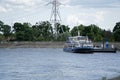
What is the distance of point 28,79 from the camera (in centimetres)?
5797

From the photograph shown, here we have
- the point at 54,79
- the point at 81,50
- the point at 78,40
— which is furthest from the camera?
the point at 78,40

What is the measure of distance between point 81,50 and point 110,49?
16556mm

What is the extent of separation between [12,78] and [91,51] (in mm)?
107793

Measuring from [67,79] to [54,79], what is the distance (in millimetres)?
2104

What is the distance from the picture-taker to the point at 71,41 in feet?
575

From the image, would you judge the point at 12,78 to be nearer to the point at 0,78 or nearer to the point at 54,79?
the point at 0,78

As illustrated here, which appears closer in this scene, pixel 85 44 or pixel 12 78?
pixel 12 78

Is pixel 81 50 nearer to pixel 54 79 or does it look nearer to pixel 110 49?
pixel 110 49

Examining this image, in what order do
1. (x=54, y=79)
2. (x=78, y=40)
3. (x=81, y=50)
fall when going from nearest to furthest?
(x=54, y=79)
(x=81, y=50)
(x=78, y=40)

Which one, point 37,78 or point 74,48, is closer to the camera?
point 37,78

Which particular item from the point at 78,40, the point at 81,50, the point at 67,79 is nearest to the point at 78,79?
the point at 67,79

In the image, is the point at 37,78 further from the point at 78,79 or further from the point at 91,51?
the point at 91,51

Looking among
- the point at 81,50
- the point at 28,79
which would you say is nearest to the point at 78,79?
the point at 28,79

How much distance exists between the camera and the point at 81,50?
16200 cm
